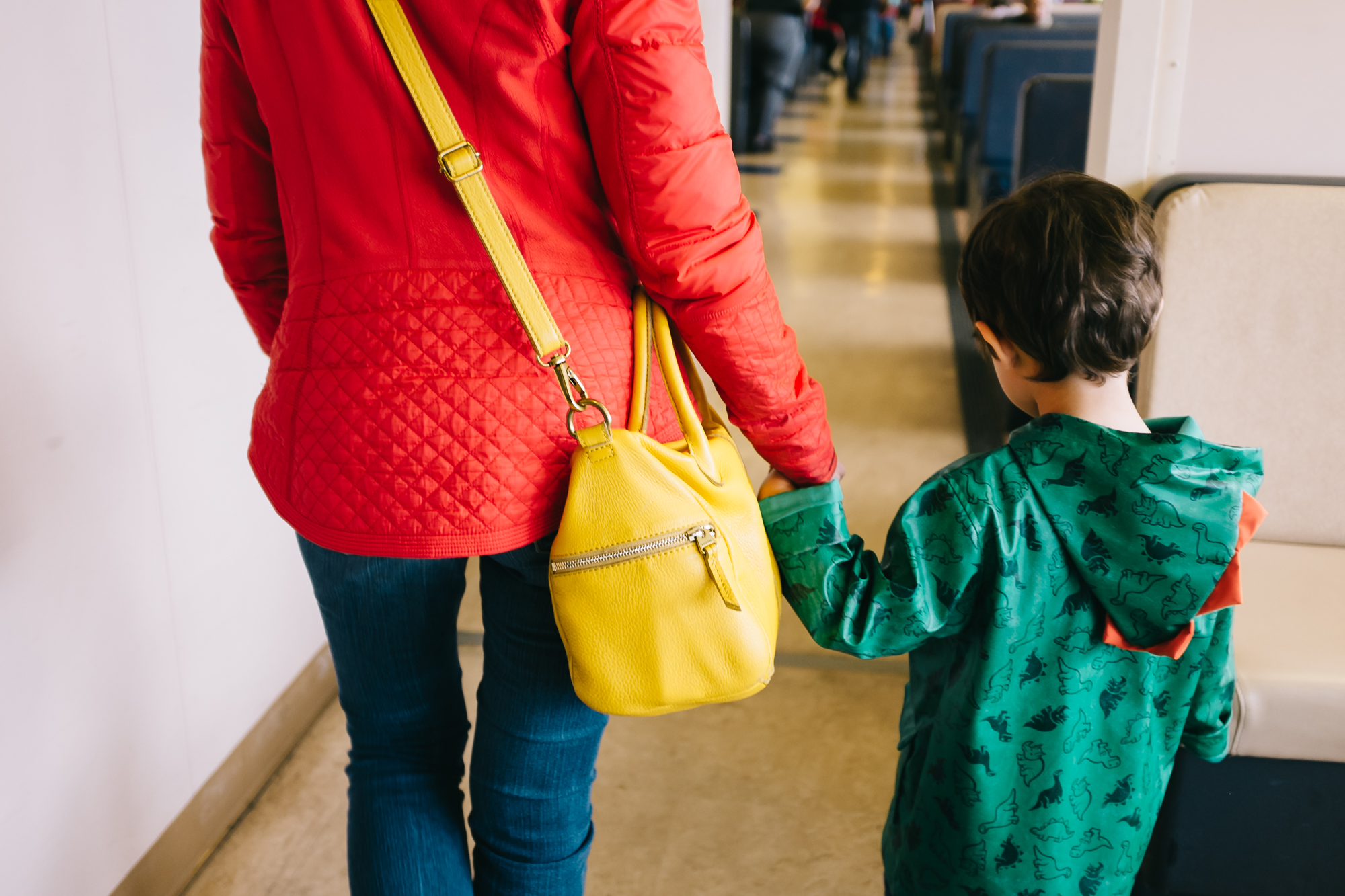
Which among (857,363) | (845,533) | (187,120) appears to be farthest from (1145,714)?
(857,363)

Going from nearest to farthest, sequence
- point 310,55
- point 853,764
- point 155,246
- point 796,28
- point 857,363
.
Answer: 1. point 310,55
2. point 155,246
3. point 853,764
4. point 857,363
5. point 796,28

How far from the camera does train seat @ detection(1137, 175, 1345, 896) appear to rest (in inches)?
53.2

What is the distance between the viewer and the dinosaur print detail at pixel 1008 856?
108cm

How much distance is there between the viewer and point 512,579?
911mm

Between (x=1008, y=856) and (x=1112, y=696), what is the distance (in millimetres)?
199

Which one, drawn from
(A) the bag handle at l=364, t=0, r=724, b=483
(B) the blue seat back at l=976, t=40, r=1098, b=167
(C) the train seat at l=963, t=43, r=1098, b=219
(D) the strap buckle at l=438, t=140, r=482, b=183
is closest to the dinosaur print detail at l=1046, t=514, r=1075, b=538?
(A) the bag handle at l=364, t=0, r=724, b=483

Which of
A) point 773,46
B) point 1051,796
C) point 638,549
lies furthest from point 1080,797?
point 773,46

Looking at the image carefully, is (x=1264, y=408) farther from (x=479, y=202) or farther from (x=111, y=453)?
(x=111, y=453)

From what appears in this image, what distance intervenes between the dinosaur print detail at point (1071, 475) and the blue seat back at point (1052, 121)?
84.6 inches

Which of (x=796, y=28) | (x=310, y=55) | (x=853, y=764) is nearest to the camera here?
(x=310, y=55)

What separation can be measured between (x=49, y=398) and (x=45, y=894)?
0.59 m

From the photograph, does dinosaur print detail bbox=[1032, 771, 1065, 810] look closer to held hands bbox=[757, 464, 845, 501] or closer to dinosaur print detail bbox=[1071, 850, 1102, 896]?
dinosaur print detail bbox=[1071, 850, 1102, 896]

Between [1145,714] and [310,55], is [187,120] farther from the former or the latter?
[1145,714]

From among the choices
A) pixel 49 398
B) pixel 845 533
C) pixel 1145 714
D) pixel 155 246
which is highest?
pixel 155 246
